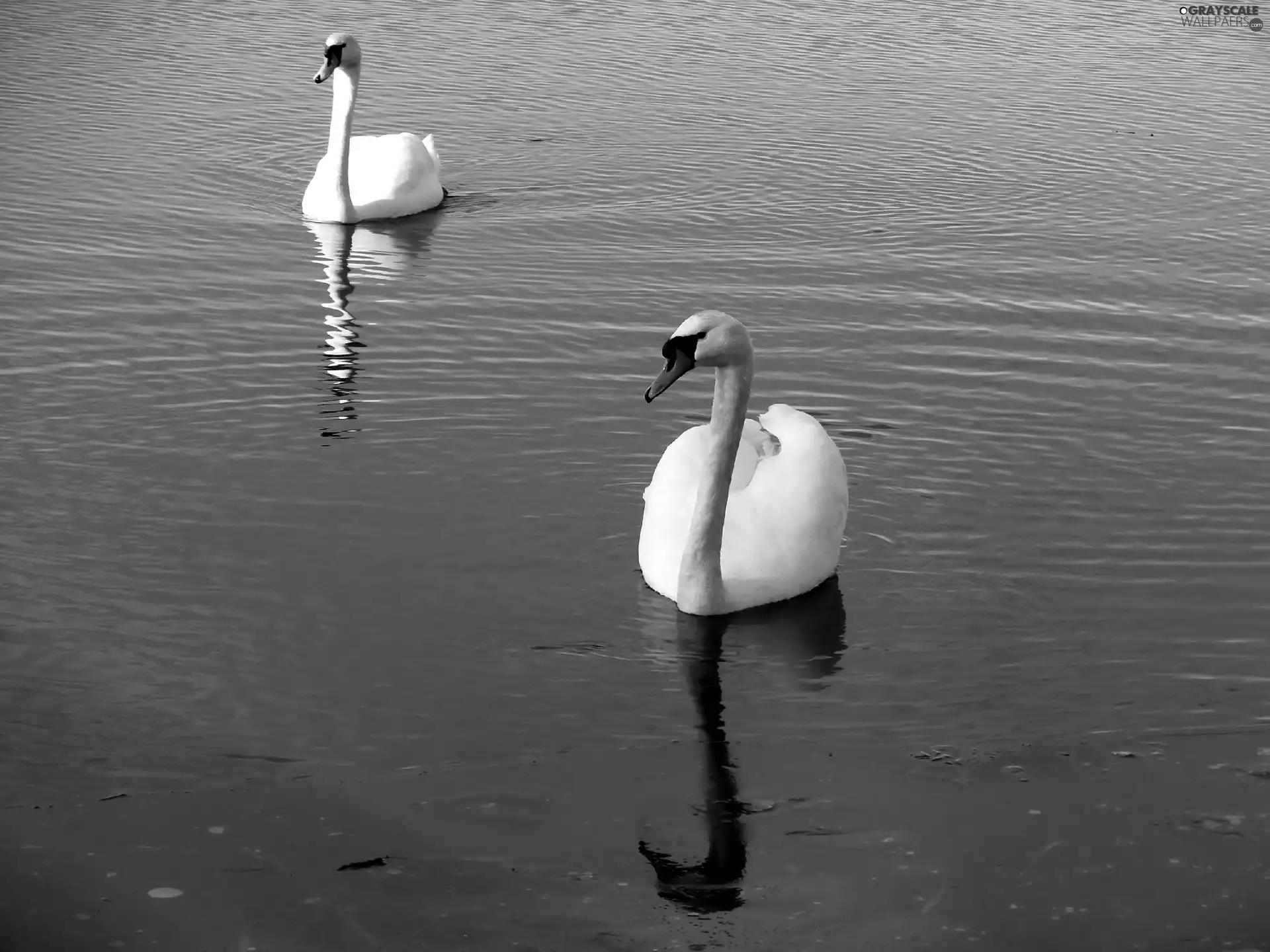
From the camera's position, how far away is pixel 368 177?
21.2 m

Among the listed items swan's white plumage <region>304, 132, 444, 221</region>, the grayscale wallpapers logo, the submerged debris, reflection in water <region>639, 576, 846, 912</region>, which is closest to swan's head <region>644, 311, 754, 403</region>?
reflection in water <region>639, 576, 846, 912</region>

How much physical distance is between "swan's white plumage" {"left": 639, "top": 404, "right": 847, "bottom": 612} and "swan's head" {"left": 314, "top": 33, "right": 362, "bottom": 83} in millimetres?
12442

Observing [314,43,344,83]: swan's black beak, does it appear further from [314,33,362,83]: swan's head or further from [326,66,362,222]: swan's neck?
[326,66,362,222]: swan's neck

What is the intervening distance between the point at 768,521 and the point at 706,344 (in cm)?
125

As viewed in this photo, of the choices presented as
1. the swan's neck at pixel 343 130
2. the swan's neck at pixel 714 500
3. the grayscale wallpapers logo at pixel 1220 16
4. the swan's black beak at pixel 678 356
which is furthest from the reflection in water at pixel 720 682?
the grayscale wallpapers logo at pixel 1220 16

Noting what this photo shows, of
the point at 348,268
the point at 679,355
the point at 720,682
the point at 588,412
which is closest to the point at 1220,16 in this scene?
the point at 348,268

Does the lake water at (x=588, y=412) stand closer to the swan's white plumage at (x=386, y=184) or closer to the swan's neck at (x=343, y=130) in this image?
the swan's white plumage at (x=386, y=184)

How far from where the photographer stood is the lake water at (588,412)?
10.1 metres

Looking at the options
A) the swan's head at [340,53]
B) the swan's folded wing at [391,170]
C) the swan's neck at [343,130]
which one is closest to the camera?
the swan's neck at [343,130]

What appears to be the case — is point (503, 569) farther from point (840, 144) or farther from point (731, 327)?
point (840, 144)

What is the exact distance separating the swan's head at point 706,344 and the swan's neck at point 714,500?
111 millimetres

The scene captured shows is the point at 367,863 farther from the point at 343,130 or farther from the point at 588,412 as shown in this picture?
the point at 343,130

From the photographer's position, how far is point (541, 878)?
8477 mm

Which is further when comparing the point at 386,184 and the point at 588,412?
the point at 386,184
